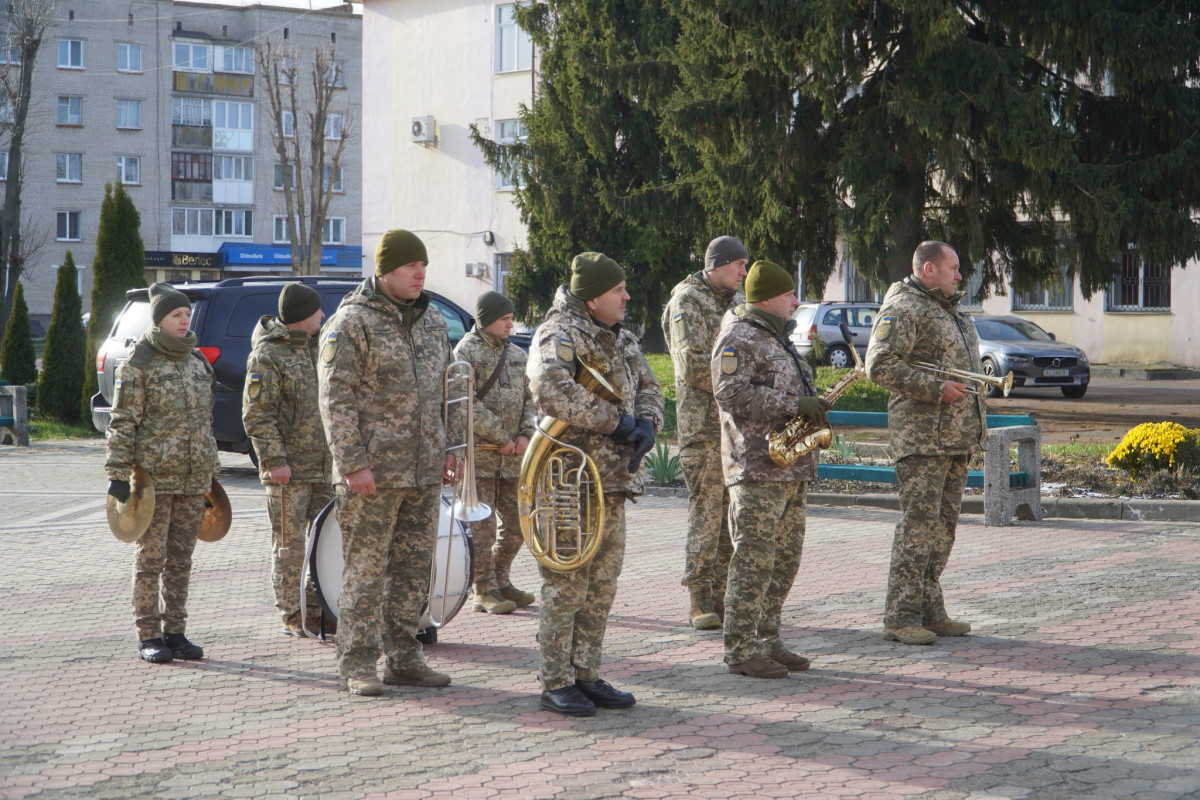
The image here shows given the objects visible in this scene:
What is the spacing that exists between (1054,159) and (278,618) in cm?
1398

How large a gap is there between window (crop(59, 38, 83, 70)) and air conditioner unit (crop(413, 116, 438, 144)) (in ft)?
97.8

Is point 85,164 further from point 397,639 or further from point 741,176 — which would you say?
point 397,639

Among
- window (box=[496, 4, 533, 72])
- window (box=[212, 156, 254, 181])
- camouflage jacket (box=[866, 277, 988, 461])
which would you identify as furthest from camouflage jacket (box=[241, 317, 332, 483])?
window (box=[212, 156, 254, 181])

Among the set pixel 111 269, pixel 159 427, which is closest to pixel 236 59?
pixel 111 269

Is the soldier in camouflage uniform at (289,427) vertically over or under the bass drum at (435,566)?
over

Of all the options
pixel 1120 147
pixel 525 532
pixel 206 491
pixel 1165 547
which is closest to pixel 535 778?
pixel 525 532

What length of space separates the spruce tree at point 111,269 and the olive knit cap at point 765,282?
622 inches

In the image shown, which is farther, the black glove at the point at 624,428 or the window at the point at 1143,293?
the window at the point at 1143,293

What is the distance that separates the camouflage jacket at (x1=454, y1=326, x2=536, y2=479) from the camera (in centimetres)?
805

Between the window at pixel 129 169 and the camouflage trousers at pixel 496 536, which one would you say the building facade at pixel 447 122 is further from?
the camouflage trousers at pixel 496 536

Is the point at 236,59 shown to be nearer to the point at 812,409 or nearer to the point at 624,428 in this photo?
the point at 812,409

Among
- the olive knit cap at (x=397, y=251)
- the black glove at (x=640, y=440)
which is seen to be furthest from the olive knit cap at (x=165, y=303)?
the black glove at (x=640, y=440)

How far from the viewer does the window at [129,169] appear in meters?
64.0

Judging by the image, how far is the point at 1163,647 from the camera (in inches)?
264
